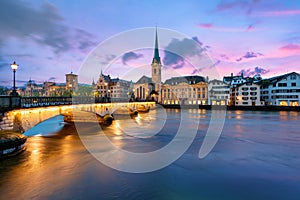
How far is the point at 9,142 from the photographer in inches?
619

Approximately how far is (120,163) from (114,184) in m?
4.19

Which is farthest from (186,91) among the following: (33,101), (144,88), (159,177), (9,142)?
(9,142)

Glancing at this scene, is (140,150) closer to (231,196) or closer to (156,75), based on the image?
(231,196)

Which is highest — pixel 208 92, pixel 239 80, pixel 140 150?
pixel 239 80

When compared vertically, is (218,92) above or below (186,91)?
below

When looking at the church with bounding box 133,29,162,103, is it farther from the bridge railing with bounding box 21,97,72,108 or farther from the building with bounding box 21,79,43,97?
the bridge railing with bounding box 21,97,72,108

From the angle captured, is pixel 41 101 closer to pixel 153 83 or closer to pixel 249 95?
pixel 249 95

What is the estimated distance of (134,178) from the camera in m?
13.0

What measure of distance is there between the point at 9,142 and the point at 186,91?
310ft

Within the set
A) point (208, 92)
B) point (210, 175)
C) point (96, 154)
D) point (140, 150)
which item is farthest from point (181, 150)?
point (208, 92)

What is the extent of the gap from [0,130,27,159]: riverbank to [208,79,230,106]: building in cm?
8472

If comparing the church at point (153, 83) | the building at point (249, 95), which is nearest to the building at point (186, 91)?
the church at point (153, 83)

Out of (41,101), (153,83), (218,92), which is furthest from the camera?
(153,83)

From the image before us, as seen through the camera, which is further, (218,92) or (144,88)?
(144,88)
